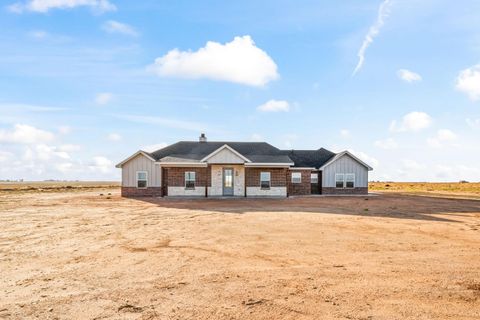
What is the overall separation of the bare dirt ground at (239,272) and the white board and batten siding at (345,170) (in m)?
21.5

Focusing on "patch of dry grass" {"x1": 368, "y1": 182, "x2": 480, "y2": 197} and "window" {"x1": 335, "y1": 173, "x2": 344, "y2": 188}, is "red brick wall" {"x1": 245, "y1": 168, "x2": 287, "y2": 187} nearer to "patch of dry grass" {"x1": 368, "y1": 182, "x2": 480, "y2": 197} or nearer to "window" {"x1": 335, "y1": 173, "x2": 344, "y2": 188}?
"window" {"x1": 335, "y1": 173, "x2": 344, "y2": 188}

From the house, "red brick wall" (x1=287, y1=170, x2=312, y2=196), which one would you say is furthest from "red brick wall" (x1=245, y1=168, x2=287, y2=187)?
"red brick wall" (x1=287, y1=170, x2=312, y2=196)

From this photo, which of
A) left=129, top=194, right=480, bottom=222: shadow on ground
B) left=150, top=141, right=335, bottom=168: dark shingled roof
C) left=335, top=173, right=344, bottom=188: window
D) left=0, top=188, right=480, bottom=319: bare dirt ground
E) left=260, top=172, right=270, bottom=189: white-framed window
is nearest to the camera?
left=0, top=188, right=480, bottom=319: bare dirt ground

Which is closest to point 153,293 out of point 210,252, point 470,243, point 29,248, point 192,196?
point 210,252

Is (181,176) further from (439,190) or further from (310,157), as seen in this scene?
(439,190)

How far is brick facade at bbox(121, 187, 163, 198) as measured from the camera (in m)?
34.1

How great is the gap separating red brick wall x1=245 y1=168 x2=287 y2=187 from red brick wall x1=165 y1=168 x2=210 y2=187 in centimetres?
388

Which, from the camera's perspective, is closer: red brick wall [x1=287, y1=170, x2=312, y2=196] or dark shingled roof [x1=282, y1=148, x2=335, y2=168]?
red brick wall [x1=287, y1=170, x2=312, y2=196]

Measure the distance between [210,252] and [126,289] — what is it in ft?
11.3

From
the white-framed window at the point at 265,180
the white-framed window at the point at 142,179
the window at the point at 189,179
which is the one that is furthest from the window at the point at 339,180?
the white-framed window at the point at 142,179

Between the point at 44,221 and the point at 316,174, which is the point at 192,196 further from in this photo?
the point at 44,221

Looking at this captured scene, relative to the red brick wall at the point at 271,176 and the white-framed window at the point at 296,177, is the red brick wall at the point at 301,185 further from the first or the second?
the red brick wall at the point at 271,176

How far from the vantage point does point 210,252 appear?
10.2 meters

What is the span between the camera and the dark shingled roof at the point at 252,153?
34.1 metres
